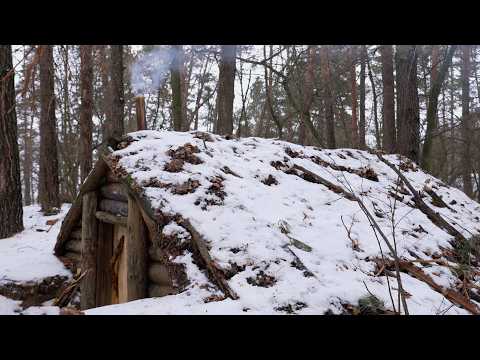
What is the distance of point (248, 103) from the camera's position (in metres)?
22.4

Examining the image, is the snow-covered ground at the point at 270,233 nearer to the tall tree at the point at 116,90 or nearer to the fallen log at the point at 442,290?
the fallen log at the point at 442,290

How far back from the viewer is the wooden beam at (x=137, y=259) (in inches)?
149

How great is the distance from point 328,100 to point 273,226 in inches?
408

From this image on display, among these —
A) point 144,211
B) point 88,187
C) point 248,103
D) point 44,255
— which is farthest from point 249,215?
point 248,103

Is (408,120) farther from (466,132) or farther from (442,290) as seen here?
(442,290)

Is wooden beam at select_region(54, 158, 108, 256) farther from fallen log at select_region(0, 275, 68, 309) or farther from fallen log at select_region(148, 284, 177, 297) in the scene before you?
fallen log at select_region(148, 284, 177, 297)

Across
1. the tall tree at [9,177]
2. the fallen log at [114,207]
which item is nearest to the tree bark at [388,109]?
the fallen log at [114,207]

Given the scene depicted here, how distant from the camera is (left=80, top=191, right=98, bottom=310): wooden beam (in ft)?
16.3

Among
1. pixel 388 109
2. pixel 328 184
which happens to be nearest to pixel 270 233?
pixel 328 184

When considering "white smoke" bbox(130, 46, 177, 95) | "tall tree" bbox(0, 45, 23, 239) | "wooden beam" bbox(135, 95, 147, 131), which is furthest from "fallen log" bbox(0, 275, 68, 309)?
"white smoke" bbox(130, 46, 177, 95)

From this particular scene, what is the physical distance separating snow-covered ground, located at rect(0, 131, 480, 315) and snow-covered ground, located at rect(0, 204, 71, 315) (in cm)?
2
